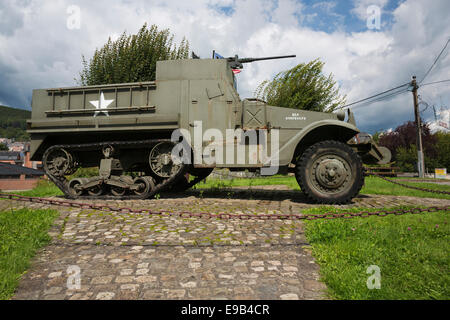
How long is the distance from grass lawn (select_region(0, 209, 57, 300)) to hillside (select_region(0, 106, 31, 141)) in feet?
551

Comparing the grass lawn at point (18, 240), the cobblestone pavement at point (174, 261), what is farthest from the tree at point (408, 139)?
the grass lawn at point (18, 240)

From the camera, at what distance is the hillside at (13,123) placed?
14750 cm

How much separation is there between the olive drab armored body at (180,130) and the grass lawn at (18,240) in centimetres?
207

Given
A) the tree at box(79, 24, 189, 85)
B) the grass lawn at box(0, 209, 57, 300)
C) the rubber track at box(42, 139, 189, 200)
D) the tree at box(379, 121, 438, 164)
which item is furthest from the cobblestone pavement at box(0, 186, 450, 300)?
the tree at box(379, 121, 438, 164)

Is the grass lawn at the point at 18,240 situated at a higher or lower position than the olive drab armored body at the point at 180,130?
lower

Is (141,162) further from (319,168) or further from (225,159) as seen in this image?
(319,168)

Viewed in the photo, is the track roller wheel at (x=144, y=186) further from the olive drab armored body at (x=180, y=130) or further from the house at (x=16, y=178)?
the house at (x=16, y=178)

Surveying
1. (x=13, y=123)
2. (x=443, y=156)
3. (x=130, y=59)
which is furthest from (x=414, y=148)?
(x=13, y=123)

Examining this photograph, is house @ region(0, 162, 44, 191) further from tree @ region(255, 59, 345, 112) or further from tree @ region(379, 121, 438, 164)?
tree @ region(379, 121, 438, 164)

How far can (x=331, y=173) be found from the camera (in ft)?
17.1

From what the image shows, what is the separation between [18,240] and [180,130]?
3543 millimetres

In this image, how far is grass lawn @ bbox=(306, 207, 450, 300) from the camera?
6.43 ft
